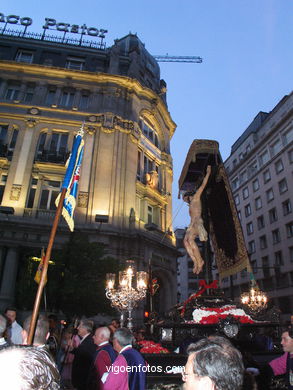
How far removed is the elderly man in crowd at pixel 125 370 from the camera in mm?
3576

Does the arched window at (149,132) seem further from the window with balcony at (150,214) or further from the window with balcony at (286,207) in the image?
the window with balcony at (286,207)

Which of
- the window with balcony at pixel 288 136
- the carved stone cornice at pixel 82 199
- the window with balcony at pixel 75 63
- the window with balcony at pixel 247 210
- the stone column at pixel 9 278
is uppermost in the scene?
the window with balcony at pixel 75 63

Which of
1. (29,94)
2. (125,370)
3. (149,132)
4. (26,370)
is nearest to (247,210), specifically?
(149,132)

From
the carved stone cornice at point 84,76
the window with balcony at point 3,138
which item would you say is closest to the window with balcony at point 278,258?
the carved stone cornice at point 84,76

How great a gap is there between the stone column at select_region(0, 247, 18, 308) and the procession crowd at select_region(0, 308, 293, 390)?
1145cm

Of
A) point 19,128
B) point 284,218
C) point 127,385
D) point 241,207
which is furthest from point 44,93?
point 241,207

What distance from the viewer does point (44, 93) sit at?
24906mm

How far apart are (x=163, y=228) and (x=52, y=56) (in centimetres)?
2089

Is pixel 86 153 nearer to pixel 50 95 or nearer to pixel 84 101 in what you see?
pixel 84 101

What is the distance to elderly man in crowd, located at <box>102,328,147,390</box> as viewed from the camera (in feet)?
11.7

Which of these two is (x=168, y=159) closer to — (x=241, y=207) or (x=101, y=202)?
(x=101, y=202)

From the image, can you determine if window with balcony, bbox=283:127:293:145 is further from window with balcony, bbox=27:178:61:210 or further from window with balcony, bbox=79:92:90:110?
window with balcony, bbox=27:178:61:210

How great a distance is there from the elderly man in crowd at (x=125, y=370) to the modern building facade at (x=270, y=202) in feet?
93.4

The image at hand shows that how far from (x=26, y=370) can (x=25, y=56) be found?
Answer: 32576 millimetres
